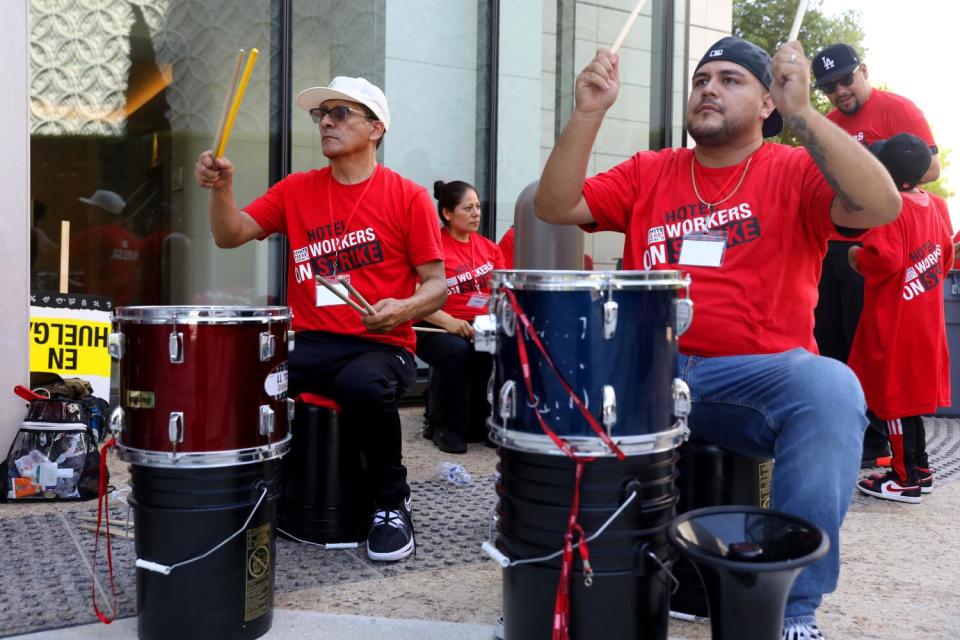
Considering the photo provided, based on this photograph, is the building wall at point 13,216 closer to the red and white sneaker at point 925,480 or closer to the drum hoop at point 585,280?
the drum hoop at point 585,280

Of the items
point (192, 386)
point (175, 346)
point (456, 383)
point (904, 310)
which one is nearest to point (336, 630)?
point (192, 386)

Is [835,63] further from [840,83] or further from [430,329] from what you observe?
[430,329]

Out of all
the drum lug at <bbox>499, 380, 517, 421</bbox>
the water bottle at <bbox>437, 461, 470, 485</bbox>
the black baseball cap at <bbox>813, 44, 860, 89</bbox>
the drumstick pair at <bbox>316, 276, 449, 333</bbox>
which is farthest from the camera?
the black baseball cap at <bbox>813, 44, 860, 89</bbox>

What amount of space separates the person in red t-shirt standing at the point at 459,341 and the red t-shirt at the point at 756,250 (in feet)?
6.98

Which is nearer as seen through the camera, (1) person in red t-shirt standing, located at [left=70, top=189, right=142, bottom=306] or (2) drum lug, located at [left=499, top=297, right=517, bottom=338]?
(2) drum lug, located at [left=499, top=297, right=517, bottom=338]

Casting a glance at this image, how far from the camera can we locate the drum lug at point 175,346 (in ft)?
7.32

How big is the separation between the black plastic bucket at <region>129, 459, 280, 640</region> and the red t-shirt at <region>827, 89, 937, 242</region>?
3738mm

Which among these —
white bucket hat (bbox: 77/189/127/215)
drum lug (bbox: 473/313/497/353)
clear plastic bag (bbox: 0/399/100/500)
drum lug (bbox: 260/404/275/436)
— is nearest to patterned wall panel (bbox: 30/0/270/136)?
white bucket hat (bbox: 77/189/127/215)

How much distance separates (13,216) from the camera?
3857 millimetres

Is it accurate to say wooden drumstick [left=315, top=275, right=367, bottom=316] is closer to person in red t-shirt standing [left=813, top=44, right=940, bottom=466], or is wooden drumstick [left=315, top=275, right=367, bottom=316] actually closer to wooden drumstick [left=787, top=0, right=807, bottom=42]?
wooden drumstick [left=787, top=0, right=807, bottom=42]

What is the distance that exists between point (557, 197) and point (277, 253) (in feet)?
11.7

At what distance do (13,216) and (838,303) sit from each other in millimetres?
4209

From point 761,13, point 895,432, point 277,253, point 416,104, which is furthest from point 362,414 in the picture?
point 761,13

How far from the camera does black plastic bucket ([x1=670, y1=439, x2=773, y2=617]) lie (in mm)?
2455
